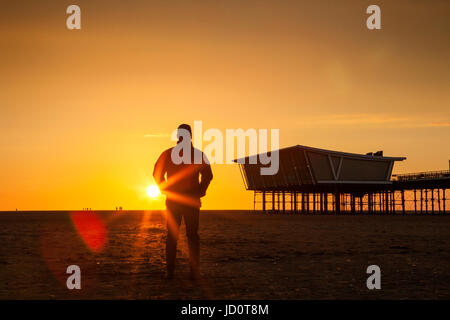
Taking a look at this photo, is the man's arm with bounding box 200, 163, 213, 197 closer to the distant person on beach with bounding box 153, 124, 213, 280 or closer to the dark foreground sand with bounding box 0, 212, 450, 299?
the distant person on beach with bounding box 153, 124, 213, 280

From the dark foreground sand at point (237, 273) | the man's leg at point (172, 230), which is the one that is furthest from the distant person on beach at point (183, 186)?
the dark foreground sand at point (237, 273)

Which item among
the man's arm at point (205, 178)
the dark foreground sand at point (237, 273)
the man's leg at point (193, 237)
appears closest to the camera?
the dark foreground sand at point (237, 273)

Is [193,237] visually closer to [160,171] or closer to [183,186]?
[183,186]

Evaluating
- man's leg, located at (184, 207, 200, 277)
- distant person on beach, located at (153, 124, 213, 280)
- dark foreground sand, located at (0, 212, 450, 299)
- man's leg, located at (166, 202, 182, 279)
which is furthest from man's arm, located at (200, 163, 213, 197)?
dark foreground sand, located at (0, 212, 450, 299)

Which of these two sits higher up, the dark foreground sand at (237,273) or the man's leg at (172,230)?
the man's leg at (172,230)

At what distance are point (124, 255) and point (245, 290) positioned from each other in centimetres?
625

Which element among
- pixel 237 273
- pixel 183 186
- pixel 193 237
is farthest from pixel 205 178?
pixel 237 273

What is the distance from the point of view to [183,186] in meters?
9.03

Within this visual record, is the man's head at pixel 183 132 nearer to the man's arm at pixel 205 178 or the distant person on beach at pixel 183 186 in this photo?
the distant person on beach at pixel 183 186

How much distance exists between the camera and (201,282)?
28.5ft

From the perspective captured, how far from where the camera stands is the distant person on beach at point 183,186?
29.5 feet

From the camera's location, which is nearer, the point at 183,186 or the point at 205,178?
the point at 183,186

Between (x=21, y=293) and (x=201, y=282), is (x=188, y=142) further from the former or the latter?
(x=21, y=293)
